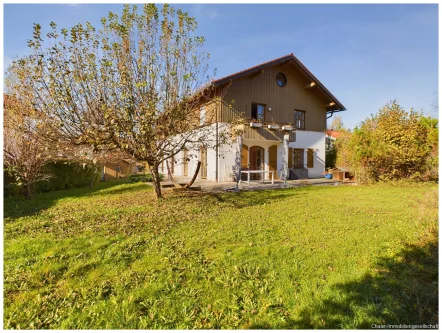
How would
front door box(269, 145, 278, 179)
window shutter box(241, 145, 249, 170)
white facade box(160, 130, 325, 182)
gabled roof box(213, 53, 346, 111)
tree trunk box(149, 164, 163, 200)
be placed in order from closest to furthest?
1. tree trunk box(149, 164, 163, 200)
2. gabled roof box(213, 53, 346, 111)
3. white facade box(160, 130, 325, 182)
4. window shutter box(241, 145, 249, 170)
5. front door box(269, 145, 278, 179)

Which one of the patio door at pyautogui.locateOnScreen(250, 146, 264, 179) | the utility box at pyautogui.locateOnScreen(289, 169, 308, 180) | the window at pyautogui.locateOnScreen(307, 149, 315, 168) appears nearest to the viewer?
the patio door at pyautogui.locateOnScreen(250, 146, 264, 179)

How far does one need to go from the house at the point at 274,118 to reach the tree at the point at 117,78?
6.74 metres

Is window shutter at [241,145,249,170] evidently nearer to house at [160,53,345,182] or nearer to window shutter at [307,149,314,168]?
house at [160,53,345,182]

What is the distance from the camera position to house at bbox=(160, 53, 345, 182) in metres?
15.0

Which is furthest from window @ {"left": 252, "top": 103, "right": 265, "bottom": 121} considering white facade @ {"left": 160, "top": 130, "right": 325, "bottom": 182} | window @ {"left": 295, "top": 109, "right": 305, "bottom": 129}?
window @ {"left": 295, "top": 109, "right": 305, "bottom": 129}

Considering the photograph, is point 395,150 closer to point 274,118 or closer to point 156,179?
point 274,118

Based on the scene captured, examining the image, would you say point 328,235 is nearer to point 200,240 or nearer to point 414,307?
point 414,307

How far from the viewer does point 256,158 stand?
17281 mm

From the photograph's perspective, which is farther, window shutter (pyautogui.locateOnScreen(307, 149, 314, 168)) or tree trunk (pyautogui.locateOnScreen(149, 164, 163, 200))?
window shutter (pyautogui.locateOnScreen(307, 149, 314, 168))

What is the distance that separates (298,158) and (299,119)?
3.25 m

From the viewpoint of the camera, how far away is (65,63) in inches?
238

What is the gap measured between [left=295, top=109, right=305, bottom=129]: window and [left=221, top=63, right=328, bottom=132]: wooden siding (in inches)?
12.0

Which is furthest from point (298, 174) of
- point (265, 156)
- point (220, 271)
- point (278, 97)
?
point (220, 271)

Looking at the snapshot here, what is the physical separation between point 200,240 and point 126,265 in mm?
1526
